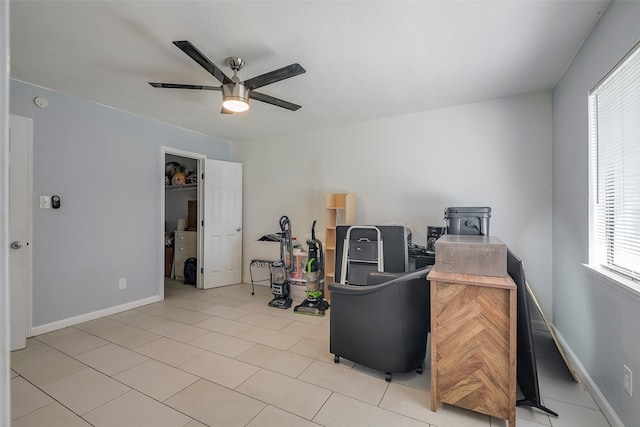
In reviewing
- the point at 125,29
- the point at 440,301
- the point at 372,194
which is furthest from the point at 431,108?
the point at 125,29

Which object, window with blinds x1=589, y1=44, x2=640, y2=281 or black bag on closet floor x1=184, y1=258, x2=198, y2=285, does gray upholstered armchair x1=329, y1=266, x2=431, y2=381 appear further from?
black bag on closet floor x1=184, y1=258, x2=198, y2=285

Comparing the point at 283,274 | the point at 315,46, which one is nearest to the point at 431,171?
the point at 315,46

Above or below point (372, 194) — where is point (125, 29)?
above

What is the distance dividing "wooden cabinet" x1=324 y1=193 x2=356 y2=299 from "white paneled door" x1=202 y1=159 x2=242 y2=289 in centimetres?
186

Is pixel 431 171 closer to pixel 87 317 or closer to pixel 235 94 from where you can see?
pixel 235 94

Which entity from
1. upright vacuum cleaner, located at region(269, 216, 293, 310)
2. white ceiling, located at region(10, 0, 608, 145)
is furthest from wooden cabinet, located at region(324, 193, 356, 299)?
white ceiling, located at region(10, 0, 608, 145)

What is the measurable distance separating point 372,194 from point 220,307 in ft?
8.51

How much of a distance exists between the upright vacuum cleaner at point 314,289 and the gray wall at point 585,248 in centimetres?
244

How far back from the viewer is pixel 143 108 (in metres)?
3.42

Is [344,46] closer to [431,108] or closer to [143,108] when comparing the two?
[431,108]

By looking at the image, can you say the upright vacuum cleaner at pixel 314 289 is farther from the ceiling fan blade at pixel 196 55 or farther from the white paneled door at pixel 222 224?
the ceiling fan blade at pixel 196 55

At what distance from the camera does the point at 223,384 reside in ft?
6.66

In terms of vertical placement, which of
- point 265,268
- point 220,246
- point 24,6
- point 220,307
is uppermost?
point 24,6

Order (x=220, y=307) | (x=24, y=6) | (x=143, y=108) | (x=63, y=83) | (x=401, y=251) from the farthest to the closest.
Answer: (x=220, y=307), (x=143, y=108), (x=401, y=251), (x=63, y=83), (x=24, y=6)
